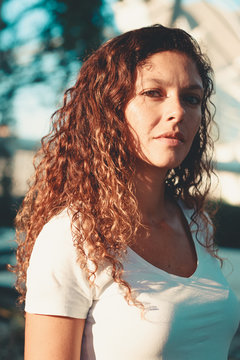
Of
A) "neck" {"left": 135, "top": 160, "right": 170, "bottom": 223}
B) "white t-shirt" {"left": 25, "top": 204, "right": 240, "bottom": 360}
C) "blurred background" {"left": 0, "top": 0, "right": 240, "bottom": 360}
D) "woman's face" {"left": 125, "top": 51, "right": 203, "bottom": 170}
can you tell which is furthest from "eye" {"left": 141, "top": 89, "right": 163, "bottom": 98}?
"blurred background" {"left": 0, "top": 0, "right": 240, "bottom": 360}

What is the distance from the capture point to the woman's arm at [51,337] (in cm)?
103

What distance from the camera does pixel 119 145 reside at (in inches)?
52.3

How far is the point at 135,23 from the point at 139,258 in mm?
3944

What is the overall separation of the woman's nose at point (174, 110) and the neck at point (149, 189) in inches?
7.7

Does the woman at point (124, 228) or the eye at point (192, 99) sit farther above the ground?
the eye at point (192, 99)

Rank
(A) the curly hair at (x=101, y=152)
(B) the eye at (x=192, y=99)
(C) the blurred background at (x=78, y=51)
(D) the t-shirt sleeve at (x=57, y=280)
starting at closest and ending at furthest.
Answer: (D) the t-shirt sleeve at (x=57, y=280), (A) the curly hair at (x=101, y=152), (B) the eye at (x=192, y=99), (C) the blurred background at (x=78, y=51)

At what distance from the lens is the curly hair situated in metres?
1.24

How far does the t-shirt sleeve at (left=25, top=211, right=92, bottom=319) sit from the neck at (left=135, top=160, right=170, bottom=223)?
1.34 ft

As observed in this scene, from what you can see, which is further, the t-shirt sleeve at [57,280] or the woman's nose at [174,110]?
the woman's nose at [174,110]

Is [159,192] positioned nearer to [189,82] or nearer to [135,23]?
[189,82]

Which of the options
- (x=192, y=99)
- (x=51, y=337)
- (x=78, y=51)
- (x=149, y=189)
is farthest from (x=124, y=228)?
(x=78, y=51)

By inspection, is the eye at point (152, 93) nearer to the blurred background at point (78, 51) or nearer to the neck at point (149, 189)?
the neck at point (149, 189)


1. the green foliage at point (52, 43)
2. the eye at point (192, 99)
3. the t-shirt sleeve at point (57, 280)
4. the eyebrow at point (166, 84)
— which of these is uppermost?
the green foliage at point (52, 43)

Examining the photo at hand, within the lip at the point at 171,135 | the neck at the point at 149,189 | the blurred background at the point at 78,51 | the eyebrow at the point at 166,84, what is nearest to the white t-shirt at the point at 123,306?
the neck at the point at 149,189
